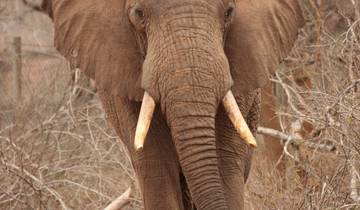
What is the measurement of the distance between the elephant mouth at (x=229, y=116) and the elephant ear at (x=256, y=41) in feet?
0.90

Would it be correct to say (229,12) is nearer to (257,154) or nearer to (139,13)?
(139,13)

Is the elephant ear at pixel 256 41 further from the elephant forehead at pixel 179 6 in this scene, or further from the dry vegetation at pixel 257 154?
the dry vegetation at pixel 257 154

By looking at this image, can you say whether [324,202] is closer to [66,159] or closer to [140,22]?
[140,22]

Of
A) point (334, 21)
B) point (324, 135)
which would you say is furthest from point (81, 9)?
point (334, 21)

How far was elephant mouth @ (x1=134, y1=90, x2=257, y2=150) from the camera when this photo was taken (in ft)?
17.7

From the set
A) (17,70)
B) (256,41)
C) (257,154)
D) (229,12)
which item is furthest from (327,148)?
(17,70)

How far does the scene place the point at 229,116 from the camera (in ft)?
18.0

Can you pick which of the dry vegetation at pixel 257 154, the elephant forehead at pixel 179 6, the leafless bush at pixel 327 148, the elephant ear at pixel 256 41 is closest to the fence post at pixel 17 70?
the dry vegetation at pixel 257 154

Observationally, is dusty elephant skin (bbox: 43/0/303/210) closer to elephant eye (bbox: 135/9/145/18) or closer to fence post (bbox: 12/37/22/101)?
elephant eye (bbox: 135/9/145/18)

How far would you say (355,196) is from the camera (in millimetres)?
6797

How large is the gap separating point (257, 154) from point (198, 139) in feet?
11.9

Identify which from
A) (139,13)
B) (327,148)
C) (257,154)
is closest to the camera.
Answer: (139,13)

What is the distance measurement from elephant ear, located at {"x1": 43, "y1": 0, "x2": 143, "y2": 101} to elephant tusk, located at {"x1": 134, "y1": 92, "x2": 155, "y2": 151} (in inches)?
8.6

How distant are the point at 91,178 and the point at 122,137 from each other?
7.38 feet
